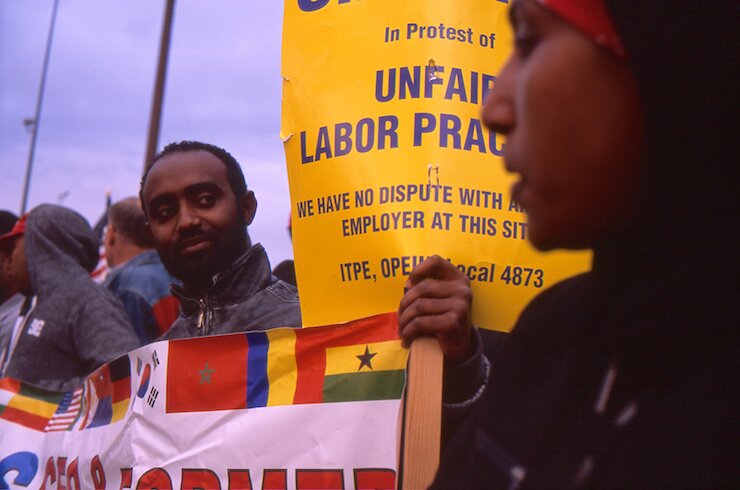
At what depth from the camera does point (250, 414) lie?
6.66 ft

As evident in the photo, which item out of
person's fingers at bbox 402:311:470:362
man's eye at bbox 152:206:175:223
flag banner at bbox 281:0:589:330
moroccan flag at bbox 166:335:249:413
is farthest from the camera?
man's eye at bbox 152:206:175:223

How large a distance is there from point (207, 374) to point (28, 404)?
117 centimetres

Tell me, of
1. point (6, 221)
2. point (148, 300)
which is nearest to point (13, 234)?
point (148, 300)

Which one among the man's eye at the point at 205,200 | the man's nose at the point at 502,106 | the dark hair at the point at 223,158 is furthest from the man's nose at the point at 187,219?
the man's nose at the point at 502,106

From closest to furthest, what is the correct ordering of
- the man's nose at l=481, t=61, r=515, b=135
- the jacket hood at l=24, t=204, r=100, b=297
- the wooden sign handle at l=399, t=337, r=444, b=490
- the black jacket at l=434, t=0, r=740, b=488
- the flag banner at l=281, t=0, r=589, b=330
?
the black jacket at l=434, t=0, r=740, b=488, the man's nose at l=481, t=61, r=515, b=135, the wooden sign handle at l=399, t=337, r=444, b=490, the flag banner at l=281, t=0, r=589, b=330, the jacket hood at l=24, t=204, r=100, b=297

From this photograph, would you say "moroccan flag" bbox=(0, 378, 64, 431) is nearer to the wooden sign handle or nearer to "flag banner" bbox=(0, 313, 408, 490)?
"flag banner" bbox=(0, 313, 408, 490)

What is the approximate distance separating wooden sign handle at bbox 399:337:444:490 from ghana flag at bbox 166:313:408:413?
24cm

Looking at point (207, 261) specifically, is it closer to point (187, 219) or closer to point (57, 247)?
point (187, 219)

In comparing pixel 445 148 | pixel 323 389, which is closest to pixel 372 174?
pixel 445 148

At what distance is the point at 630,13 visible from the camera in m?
0.83

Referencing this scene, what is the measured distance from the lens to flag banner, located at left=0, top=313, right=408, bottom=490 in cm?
182

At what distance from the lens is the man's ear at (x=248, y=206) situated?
8.48ft

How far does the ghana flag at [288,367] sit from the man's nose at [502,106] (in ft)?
2.99

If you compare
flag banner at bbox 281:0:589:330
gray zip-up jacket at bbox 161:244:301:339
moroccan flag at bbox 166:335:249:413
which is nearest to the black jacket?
flag banner at bbox 281:0:589:330
